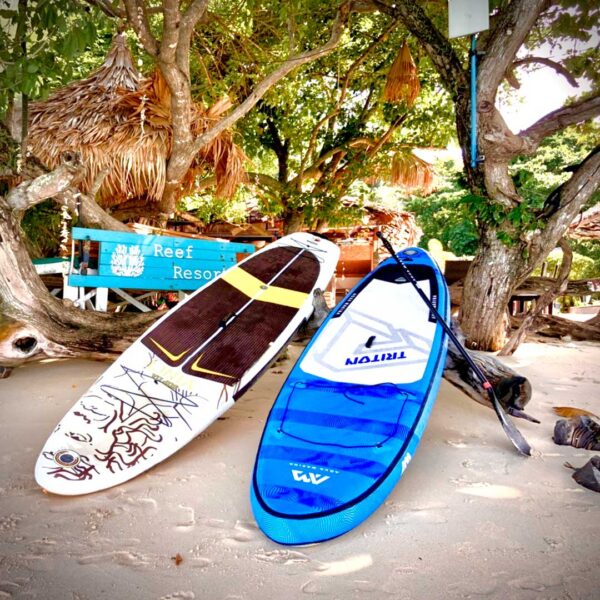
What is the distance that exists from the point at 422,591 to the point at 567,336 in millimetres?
6171

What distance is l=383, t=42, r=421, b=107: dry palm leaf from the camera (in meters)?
6.97

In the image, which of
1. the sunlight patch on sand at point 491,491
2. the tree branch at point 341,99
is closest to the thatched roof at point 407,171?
the tree branch at point 341,99

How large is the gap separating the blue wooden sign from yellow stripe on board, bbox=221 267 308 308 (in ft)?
4.04

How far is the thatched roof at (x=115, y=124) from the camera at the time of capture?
6.21m

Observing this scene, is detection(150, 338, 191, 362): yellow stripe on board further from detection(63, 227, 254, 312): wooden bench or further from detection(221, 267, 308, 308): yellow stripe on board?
detection(63, 227, 254, 312): wooden bench

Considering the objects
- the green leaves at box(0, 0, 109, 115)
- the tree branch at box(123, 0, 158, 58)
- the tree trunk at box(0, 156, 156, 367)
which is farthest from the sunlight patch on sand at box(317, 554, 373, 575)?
the tree branch at box(123, 0, 158, 58)

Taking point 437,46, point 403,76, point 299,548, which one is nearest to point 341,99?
point 403,76

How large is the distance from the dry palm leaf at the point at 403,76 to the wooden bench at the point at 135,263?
3.36 meters

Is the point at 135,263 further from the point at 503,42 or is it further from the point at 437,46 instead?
the point at 503,42

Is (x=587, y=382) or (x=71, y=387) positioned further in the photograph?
(x=587, y=382)

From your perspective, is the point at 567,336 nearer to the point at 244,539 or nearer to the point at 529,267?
the point at 529,267

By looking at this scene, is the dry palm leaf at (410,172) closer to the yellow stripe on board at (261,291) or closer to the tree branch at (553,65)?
the tree branch at (553,65)

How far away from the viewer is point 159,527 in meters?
2.31

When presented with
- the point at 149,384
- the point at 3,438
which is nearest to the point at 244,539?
the point at 149,384
